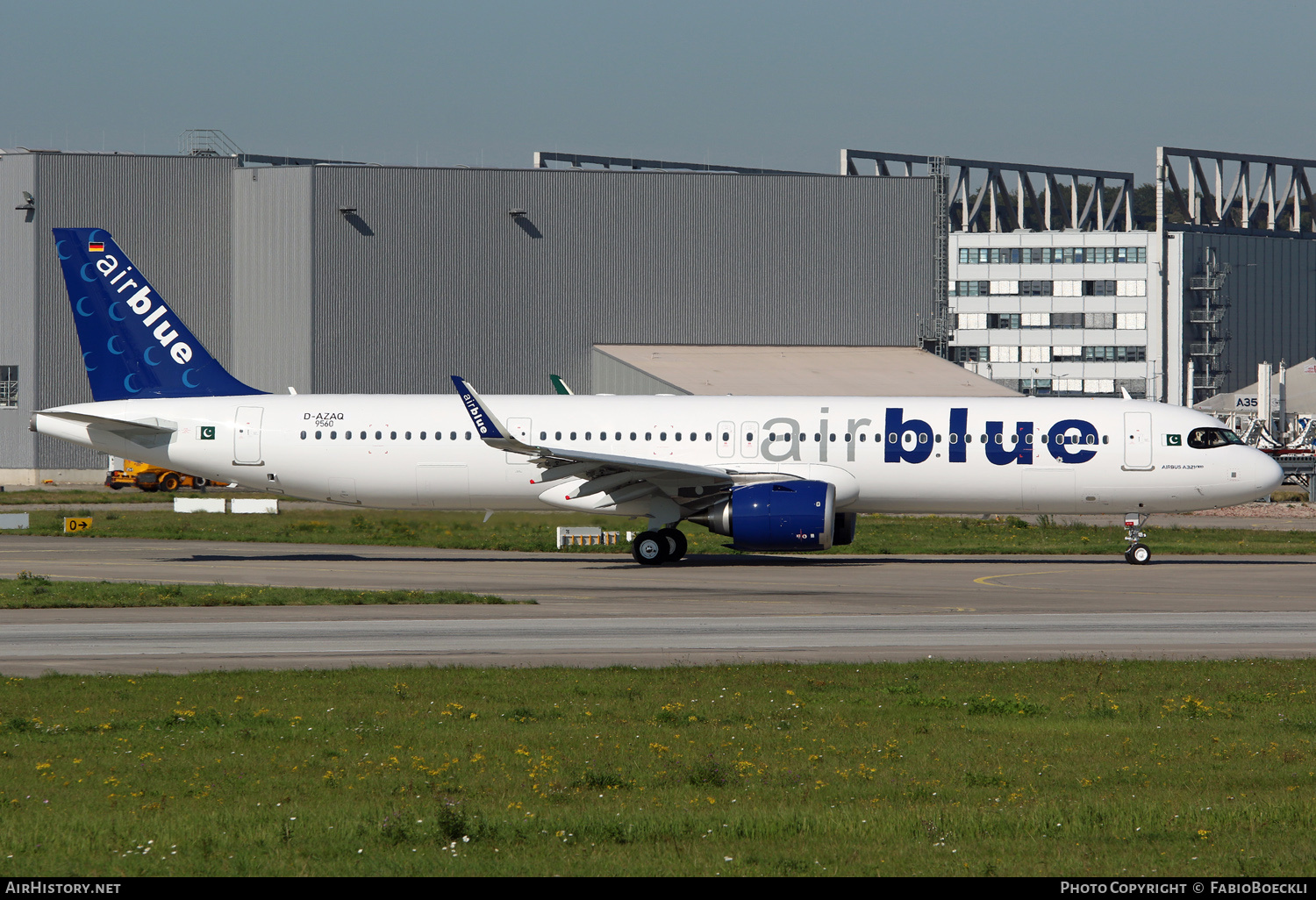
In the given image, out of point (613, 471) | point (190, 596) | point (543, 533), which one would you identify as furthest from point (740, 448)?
point (190, 596)

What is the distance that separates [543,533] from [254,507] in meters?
13.1

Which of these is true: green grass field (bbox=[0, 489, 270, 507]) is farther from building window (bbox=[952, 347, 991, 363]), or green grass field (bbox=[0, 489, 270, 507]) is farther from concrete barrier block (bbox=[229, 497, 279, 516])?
building window (bbox=[952, 347, 991, 363])

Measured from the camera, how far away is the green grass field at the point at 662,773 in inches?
332

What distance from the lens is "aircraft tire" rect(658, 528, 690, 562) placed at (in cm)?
3275

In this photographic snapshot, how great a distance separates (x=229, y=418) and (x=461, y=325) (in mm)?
34262

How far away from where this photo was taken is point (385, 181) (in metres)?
67.4

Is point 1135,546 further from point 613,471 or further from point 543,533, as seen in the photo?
point 543,533

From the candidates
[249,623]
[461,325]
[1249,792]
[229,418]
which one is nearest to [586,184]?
[461,325]

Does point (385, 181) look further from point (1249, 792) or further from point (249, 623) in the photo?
point (1249, 792)

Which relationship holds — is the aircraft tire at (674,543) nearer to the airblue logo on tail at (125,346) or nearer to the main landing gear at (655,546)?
the main landing gear at (655,546)

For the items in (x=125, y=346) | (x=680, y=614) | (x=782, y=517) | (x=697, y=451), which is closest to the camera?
(x=680, y=614)

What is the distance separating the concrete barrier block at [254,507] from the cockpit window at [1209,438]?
3050cm

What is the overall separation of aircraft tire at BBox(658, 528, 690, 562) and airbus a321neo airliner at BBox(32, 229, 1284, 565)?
51 millimetres

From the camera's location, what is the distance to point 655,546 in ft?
107
